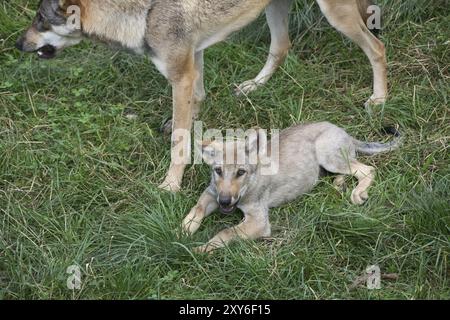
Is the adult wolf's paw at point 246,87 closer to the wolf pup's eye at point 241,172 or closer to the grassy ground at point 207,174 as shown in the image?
the grassy ground at point 207,174

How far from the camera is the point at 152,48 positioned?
615 cm

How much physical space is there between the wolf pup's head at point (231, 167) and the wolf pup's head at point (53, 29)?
1328mm

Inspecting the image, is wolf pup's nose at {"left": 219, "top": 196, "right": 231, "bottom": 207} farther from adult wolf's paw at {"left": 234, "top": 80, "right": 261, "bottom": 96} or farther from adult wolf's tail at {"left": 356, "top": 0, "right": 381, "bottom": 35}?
adult wolf's tail at {"left": 356, "top": 0, "right": 381, "bottom": 35}

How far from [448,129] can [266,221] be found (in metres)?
1.65

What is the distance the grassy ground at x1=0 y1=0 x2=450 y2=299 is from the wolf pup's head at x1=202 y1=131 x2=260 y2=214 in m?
0.30

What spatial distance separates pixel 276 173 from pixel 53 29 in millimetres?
1903

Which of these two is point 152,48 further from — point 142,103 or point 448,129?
point 448,129

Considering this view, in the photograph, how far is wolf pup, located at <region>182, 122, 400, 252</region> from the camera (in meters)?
5.60

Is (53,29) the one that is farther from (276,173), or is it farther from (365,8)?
(365,8)

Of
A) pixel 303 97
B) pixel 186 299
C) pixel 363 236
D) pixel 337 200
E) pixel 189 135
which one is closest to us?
pixel 186 299

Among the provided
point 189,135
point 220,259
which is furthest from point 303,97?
point 220,259

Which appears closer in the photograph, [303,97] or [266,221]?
[266,221]

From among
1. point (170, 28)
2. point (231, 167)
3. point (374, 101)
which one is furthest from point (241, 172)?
point (374, 101)

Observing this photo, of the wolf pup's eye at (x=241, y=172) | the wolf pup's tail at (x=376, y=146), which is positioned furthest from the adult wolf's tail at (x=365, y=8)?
the wolf pup's eye at (x=241, y=172)
